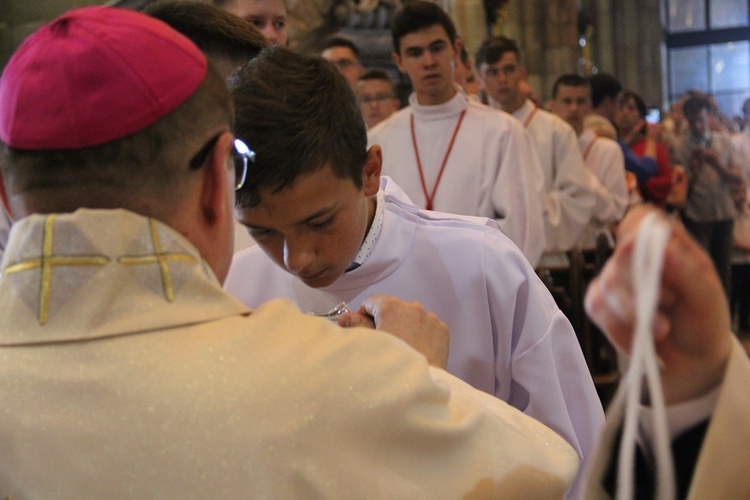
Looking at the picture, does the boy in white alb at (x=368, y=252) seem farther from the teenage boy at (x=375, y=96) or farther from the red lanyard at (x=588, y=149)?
the red lanyard at (x=588, y=149)

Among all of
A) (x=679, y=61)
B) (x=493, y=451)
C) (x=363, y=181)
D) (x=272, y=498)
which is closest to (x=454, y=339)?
(x=363, y=181)

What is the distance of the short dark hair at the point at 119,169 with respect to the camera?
1194mm

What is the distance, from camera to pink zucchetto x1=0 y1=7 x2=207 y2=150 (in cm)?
119

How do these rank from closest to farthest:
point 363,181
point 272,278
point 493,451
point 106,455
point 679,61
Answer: point 106,455
point 493,451
point 363,181
point 272,278
point 679,61

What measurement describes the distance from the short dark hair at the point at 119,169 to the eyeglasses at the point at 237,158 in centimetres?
1

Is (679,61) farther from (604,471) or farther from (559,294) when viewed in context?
(604,471)

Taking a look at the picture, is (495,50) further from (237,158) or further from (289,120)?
(237,158)

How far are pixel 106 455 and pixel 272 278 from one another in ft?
3.94

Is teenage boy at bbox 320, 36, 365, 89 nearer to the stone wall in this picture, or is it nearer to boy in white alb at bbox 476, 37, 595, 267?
boy in white alb at bbox 476, 37, 595, 267

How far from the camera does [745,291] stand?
9.35m

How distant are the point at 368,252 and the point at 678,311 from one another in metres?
1.31

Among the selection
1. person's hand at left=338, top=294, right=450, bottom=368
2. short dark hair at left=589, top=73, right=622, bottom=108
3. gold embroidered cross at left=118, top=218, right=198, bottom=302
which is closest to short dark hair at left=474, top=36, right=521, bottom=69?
short dark hair at left=589, top=73, right=622, bottom=108

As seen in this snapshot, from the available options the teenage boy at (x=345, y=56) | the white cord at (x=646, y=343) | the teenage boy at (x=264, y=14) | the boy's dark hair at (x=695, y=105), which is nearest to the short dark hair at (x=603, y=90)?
the boy's dark hair at (x=695, y=105)

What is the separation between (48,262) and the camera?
118 centimetres
